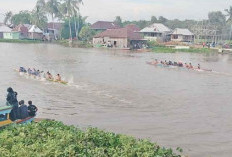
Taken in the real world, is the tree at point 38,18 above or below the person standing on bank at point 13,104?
above

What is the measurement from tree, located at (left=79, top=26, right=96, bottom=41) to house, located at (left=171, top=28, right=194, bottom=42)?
2003 centimetres

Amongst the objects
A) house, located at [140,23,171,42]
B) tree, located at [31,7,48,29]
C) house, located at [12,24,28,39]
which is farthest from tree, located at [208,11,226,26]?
house, located at [12,24,28,39]

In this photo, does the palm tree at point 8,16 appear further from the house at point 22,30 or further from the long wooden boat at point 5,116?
the long wooden boat at point 5,116

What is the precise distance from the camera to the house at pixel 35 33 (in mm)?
87750

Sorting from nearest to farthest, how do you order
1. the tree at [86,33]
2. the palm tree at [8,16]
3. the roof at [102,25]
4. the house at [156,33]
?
the tree at [86,33] < the house at [156,33] < the roof at [102,25] < the palm tree at [8,16]

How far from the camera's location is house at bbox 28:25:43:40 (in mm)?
87750

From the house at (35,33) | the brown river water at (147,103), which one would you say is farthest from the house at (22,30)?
the brown river water at (147,103)

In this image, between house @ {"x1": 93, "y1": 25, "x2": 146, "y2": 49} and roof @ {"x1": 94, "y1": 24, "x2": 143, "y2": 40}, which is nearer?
house @ {"x1": 93, "y1": 25, "x2": 146, "y2": 49}

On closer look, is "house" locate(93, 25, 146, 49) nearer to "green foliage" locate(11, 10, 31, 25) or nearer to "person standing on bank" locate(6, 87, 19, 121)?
"green foliage" locate(11, 10, 31, 25)

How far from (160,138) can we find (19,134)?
6546 mm

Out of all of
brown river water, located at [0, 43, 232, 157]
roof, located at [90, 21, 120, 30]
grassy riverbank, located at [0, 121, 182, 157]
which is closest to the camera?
grassy riverbank, located at [0, 121, 182, 157]

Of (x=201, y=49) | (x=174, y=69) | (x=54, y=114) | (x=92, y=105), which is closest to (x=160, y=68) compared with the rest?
(x=174, y=69)

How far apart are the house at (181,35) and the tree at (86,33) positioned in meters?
20.0

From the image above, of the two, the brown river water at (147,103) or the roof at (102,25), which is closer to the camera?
the brown river water at (147,103)
